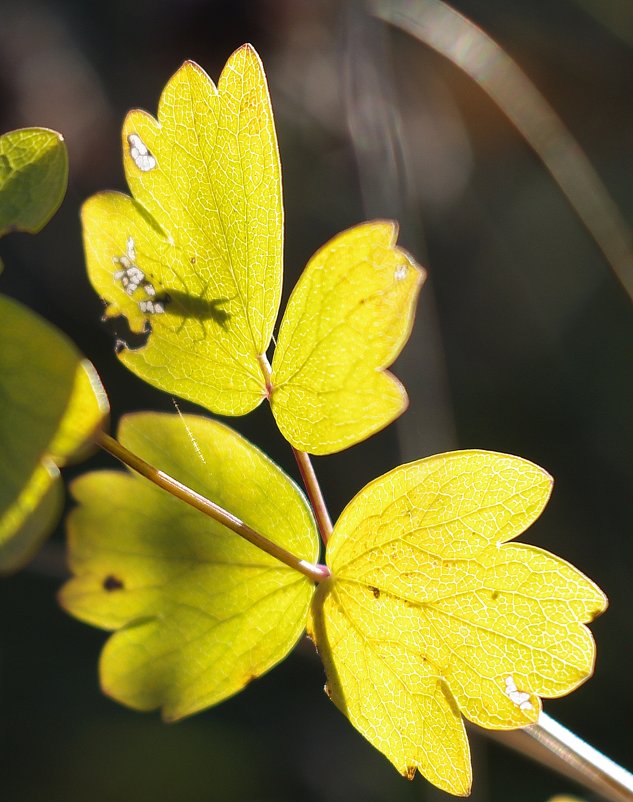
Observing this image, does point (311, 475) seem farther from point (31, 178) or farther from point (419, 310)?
point (419, 310)

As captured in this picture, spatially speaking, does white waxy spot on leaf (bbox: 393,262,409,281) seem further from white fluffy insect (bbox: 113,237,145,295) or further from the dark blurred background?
the dark blurred background

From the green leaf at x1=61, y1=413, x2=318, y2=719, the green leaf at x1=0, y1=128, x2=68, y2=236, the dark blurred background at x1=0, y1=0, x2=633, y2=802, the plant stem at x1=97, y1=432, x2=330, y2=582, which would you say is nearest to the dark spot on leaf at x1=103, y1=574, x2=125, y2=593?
the green leaf at x1=61, y1=413, x2=318, y2=719

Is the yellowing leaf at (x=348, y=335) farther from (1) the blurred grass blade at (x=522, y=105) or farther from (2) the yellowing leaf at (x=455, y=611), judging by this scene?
(1) the blurred grass blade at (x=522, y=105)

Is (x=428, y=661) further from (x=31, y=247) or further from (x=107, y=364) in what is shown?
(x=31, y=247)

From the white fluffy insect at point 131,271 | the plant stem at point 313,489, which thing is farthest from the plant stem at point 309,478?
the white fluffy insect at point 131,271

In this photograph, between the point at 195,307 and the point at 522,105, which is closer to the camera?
the point at 195,307

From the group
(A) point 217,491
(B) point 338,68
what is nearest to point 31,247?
(B) point 338,68

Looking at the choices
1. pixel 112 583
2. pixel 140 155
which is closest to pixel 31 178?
pixel 140 155
